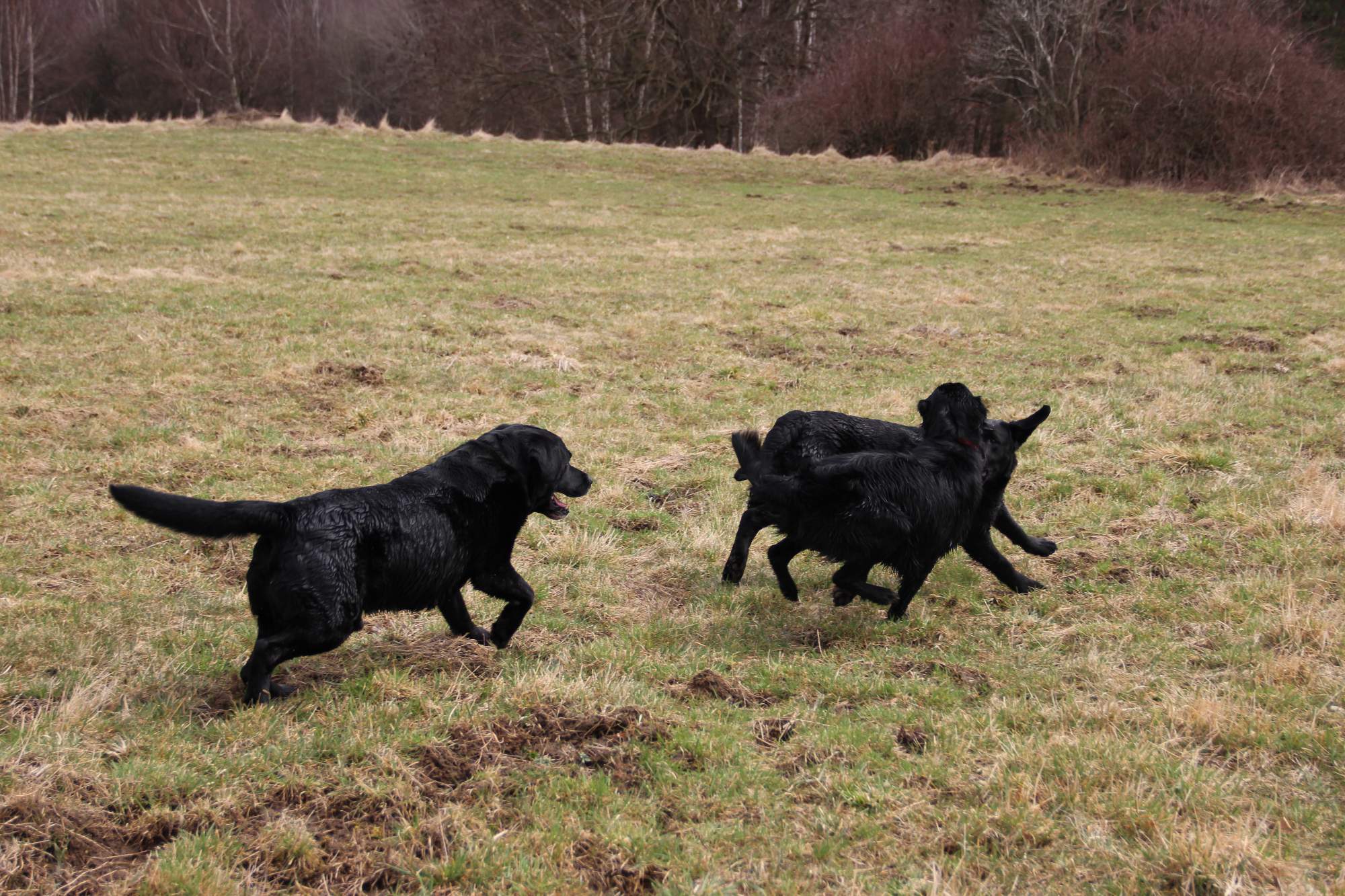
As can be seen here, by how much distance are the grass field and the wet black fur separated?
0.27 meters

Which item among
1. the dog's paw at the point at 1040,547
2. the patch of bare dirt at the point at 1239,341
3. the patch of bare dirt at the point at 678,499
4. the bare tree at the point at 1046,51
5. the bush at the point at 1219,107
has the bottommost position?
the patch of bare dirt at the point at 678,499

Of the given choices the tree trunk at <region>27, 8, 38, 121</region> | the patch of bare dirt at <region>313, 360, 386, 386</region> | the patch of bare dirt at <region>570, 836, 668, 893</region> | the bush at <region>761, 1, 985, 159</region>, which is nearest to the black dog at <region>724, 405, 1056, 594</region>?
the patch of bare dirt at <region>570, 836, 668, 893</region>

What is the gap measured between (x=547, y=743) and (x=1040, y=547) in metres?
3.43

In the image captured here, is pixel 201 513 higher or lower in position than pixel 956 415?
lower

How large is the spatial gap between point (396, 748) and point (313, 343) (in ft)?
26.6

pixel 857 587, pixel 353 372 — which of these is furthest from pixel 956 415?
pixel 353 372

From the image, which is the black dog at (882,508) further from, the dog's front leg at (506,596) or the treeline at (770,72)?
the treeline at (770,72)

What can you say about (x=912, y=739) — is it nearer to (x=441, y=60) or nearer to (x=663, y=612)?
(x=663, y=612)

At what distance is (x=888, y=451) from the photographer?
5941mm

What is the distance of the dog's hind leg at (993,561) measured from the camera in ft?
18.9

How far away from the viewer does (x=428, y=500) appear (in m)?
4.53

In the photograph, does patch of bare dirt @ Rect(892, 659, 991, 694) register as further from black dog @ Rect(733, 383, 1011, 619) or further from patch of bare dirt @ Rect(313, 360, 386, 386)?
patch of bare dirt @ Rect(313, 360, 386, 386)

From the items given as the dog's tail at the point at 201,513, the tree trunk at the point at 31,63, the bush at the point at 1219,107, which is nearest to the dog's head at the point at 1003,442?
the dog's tail at the point at 201,513

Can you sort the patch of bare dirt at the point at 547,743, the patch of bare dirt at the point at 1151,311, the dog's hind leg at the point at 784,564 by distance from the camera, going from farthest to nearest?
the patch of bare dirt at the point at 1151,311, the dog's hind leg at the point at 784,564, the patch of bare dirt at the point at 547,743
